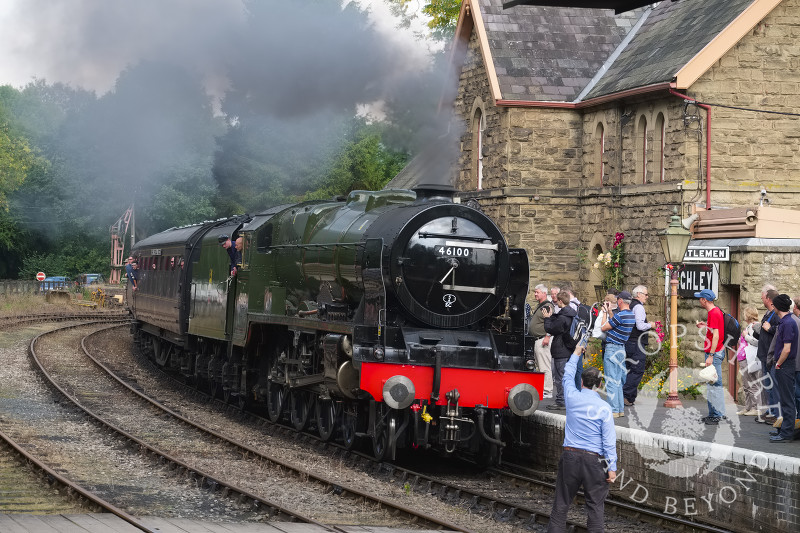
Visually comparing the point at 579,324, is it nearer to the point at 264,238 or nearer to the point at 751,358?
the point at 751,358

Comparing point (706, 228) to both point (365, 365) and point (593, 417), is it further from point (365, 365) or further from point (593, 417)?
point (593, 417)

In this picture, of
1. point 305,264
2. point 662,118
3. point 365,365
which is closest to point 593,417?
point 365,365

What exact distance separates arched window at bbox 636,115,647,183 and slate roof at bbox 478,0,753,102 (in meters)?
0.79

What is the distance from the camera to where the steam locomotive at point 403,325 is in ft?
40.3

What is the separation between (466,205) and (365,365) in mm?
2401

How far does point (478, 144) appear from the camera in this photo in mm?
24797

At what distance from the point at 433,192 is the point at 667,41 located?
32.7ft

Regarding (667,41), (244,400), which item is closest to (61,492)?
(244,400)

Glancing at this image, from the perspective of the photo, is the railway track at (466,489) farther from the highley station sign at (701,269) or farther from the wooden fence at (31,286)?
the wooden fence at (31,286)

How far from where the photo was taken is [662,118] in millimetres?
20641

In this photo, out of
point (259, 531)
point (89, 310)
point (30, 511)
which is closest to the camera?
point (259, 531)

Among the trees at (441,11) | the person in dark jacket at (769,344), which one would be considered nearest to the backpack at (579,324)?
the person in dark jacket at (769,344)

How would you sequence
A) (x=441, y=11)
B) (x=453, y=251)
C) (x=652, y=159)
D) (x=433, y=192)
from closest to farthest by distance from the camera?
(x=453, y=251), (x=433, y=192), (x=652, y=159), (x=441, y=11)

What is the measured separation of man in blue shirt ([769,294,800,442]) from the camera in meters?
11.4
